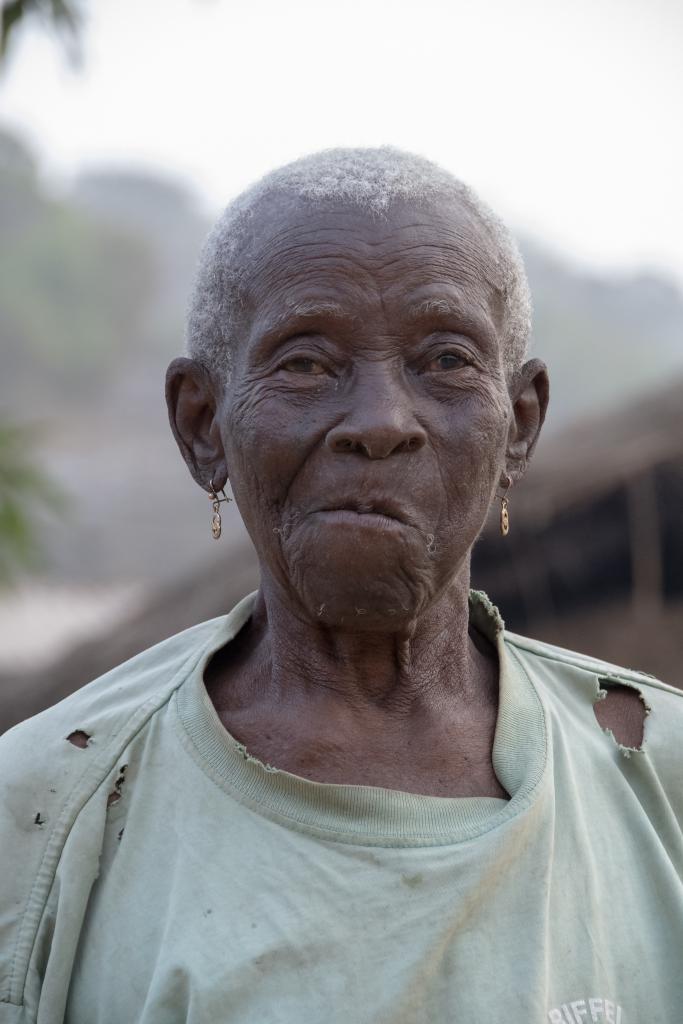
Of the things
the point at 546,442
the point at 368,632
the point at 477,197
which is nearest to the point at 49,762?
the point at 368,632

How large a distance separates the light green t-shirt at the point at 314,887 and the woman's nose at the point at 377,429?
0.48 m

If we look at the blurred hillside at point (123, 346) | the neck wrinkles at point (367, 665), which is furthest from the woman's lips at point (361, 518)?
the blurred hillside at point (123, 346)

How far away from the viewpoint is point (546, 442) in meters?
8.57

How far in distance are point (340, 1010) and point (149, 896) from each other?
1.06 ft

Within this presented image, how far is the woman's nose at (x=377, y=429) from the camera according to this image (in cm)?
183

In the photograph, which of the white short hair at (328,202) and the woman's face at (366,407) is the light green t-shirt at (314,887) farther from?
the white short hair at (328,202)

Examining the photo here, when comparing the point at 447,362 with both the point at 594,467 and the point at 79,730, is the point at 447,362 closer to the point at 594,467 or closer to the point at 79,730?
the point at 79,730

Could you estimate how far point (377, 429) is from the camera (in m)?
1.83

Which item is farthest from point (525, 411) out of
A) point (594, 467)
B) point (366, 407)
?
point (594, 467)

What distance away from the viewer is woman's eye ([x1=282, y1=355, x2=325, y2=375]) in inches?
76.0

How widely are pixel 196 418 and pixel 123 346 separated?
33863 mm

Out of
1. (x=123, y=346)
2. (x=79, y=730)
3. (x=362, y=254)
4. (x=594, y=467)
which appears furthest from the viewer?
(x=123, y=346)

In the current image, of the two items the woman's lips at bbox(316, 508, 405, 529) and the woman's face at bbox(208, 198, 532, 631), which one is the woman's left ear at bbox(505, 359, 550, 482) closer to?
the woman's face at bbox(208, 198, 532, 631)

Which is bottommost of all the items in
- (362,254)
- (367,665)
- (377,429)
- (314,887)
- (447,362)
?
(314,887)
